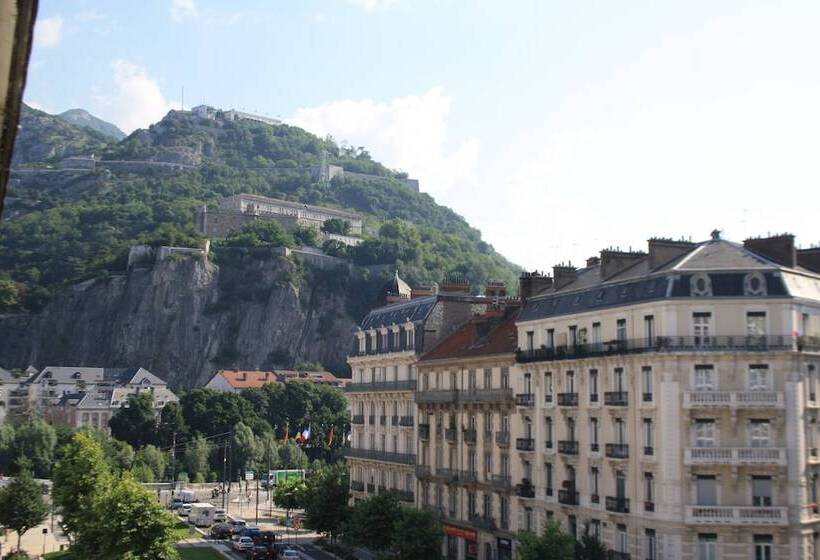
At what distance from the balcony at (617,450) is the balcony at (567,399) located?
3.67 meters

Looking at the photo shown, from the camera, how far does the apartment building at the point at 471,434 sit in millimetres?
59000

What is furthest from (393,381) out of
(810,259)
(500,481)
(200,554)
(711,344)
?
(711,344)

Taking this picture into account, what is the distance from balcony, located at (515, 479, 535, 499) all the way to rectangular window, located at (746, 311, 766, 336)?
15.2 m

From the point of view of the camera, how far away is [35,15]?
231 inches

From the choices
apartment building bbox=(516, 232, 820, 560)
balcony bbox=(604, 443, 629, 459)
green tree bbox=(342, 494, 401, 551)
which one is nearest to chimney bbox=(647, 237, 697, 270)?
apartment building bbox=(516, 232, 820, 560)

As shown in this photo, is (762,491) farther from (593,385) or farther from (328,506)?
(328,506)

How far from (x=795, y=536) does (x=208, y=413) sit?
117 m

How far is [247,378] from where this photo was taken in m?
192

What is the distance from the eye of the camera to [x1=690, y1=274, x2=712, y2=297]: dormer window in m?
45.8

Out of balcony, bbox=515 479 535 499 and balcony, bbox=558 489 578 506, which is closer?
balcony, bbox=558 489 578 506

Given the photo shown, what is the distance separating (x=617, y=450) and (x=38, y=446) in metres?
106

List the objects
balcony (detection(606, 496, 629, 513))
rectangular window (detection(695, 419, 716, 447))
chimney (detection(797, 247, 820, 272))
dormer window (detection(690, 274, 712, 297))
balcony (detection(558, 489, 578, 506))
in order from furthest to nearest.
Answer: balcony (detection(558, 489, 578, 506)) < chimney (detection(797, 247, 820, 272)) < balcony (detection(606, 496, 629, 513)) < dormer window (detection(690, 274, 712, 297)) < rectangular window (detection(695, 419, 716, 447))

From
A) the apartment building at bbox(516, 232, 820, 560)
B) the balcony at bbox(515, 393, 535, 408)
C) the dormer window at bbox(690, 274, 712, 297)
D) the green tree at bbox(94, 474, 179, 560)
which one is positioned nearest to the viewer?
the apartment building at bbox(516, 232, 820, 560)

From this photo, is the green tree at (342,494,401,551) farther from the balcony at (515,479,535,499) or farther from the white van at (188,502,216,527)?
the white van at (188,502,216,527)
